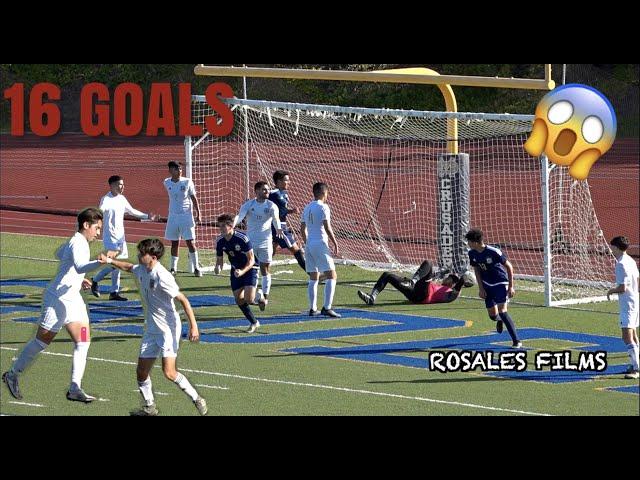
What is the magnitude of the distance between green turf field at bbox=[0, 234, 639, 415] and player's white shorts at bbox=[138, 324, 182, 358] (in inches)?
75.1

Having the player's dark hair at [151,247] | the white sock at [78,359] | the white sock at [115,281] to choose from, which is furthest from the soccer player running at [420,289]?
the player's dark hair at [151,247]

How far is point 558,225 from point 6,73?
43550mm

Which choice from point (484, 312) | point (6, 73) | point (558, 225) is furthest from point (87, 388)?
point (6, 73)

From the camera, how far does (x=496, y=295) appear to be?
724 inches

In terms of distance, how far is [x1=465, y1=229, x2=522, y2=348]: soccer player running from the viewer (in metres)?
18.2

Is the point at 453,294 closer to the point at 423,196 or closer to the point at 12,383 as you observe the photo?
the point at 12,383

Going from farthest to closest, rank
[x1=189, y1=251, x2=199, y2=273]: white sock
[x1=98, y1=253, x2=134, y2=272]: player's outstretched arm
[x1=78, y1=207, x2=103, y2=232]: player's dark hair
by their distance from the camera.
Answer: [x1=189, y1=251, x2=199, y2=273]: white sock → [x1=78, y1=207, x2=103, y2=232]: player's dark hair → [x1=98, y1=253, x2=134, y2=272]: player's outstretched arm

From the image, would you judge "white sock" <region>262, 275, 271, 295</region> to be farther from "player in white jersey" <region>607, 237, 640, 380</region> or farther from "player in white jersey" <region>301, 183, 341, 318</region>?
"player in white jersey" <region>607, 237, 640, 380</region>

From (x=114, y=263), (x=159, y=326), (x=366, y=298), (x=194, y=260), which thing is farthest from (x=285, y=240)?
(x=114, y=263)

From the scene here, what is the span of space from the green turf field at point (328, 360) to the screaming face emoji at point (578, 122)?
275 cm

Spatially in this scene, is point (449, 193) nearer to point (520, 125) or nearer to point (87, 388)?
point (520, 125)

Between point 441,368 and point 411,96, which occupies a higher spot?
point 411,96

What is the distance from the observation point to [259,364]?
58.9 feet

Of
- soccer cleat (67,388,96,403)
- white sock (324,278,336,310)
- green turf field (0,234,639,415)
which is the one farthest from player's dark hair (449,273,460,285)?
soccer cleat (67,388,96,403)
